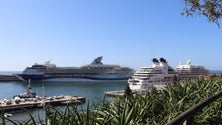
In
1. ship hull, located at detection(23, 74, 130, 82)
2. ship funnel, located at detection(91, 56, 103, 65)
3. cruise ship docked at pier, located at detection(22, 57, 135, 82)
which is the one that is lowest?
ship hull, located at detection(23, 74, 130, 82)

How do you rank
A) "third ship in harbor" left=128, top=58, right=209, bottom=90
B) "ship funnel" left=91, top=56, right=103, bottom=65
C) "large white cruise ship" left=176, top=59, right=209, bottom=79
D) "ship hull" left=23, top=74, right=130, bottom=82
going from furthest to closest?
"ship funnel" left=91, top=56, right=103, bottom=65
"ship hull" left=23, top=74, right=130, bottom=82
"large white cruise ship" left=176, top=59, right=209, bottom=79
"third ship in harbor" left=128, top=58, right=209, bottom=90

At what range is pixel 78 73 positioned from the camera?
105 m

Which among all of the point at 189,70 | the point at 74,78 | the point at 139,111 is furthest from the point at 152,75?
the point at 139,111

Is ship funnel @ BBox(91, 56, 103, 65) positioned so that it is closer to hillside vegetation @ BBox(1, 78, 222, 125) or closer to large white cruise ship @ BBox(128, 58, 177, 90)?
large white cruise ship @ BBox(128, 58, 177, 90)

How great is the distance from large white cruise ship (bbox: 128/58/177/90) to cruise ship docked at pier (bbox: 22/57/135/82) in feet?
94.1

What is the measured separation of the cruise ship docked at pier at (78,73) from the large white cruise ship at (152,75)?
28676 millimetres

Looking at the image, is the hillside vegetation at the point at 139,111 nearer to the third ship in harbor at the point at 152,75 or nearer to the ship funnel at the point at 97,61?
the third ship in harbor at the point at 152,75

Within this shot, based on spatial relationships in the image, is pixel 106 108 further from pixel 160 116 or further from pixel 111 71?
pixel 111 71

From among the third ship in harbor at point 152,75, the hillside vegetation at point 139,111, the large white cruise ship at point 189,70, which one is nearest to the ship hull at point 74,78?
the large white cruise ship at point 189,70

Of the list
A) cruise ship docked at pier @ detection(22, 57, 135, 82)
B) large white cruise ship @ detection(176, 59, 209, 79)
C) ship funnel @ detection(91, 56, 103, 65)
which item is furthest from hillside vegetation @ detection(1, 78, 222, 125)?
ship funnel @ detection(91, 56, 103, 65)

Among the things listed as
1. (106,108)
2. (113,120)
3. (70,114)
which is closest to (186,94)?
(106,108)

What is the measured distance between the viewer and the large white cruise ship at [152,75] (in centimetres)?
6768

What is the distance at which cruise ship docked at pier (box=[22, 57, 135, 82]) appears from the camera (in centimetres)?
10206

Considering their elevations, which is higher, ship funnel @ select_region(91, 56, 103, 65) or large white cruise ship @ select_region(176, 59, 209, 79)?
ship funnel @ select_region(91, 56, 103, 65)
